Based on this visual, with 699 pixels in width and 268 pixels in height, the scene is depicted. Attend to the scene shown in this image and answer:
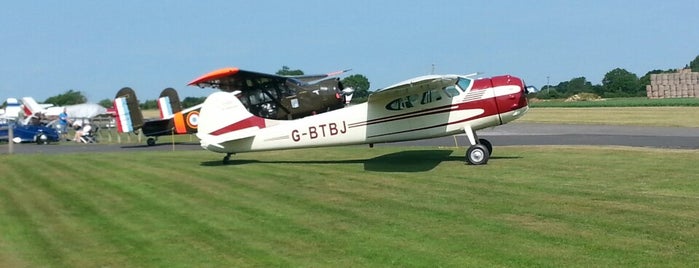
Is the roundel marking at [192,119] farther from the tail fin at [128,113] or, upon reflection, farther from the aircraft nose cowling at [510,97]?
the aircraft nose cowling at [510,97]

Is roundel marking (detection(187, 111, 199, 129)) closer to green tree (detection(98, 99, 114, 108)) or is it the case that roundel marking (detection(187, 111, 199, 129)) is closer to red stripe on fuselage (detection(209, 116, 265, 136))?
red stripe on fuselage (detection(209, 116, 265, 136))

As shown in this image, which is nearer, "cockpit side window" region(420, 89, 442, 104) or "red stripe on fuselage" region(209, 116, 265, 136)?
"cockpit side window" region(420, 89, 442, 104)

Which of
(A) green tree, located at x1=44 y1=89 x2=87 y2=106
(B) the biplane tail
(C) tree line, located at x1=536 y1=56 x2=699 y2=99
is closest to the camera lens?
(B) the biplane tail

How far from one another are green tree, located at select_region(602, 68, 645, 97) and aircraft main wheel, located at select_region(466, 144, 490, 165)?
100m

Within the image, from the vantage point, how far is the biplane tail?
18859mm

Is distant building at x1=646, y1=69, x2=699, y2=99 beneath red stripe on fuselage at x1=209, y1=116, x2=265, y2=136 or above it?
beneath

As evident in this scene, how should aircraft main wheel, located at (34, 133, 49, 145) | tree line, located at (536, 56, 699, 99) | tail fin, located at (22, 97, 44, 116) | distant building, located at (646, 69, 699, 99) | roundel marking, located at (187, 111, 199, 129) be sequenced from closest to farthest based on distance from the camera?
roundel marking, located at (187, 111, 199, 129)
aircraft main wheel, located at (34, 133, 49, 145)
tail fin, located at (22, 97, 44, 116)
distant building, located at (646, 69, 699, 99)
tree line, located at (536, 56, 699, 99)

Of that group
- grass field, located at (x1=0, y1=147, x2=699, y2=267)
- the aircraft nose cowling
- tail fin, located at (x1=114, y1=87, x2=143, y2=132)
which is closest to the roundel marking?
tail fin, located at (x1=114, y1=87, x2=143, y2=132)

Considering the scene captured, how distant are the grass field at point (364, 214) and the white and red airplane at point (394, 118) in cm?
81

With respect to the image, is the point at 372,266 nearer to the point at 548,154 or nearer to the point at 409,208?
the point at 409,208

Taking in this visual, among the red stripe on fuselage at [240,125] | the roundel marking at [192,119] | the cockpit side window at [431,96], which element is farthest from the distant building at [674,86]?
the red stripe on fuselage at [240,125]

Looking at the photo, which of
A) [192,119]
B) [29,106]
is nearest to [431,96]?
[192,119]

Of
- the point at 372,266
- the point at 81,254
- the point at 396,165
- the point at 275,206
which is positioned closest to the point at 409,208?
the point at 275,206

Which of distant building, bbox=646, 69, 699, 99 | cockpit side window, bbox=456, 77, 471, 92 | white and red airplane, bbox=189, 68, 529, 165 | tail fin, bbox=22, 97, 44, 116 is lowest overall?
distant building, bbox=646, 69, 699, 99
